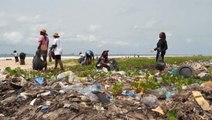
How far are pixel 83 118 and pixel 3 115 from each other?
199 centimetres

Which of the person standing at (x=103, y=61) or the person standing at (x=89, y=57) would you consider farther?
the person standing at (x=89, y=57)

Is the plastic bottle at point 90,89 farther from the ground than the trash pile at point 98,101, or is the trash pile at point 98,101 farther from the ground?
the plastic bottle at point 90,89

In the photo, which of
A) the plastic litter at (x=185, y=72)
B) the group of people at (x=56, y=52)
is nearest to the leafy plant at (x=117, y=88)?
the plastic litter at (x=185, y=72)

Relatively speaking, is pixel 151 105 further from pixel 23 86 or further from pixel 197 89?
pixel 23 86

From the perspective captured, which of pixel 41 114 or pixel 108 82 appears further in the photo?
pixel 108 82

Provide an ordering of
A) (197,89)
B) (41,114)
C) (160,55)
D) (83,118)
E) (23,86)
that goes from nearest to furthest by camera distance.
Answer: (83,118) < (41,114) < (197,89) < (23,86) < (160,55)

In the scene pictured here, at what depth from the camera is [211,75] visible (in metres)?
14.2

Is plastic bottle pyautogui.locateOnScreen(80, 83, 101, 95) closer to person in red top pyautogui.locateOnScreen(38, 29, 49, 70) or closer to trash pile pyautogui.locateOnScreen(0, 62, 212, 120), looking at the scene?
trash pile pyautogui.locateOnScreen(0, 62, 212, 120)

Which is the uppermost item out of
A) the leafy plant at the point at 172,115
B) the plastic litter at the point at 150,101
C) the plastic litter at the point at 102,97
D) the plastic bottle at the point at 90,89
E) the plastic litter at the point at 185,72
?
the plastic litter at the point at 185,72

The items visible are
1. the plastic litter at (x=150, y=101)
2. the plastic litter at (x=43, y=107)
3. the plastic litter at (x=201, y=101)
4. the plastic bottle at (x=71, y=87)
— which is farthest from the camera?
the plastic bottle at (x=71, y=87)

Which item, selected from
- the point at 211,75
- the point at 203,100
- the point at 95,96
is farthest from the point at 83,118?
the point at 211,75

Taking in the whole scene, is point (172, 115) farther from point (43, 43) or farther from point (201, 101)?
point (43, 43)

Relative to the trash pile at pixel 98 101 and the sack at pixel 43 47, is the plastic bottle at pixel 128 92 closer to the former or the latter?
the trash pile at pixel 98 101

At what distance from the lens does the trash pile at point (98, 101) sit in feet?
26.9
